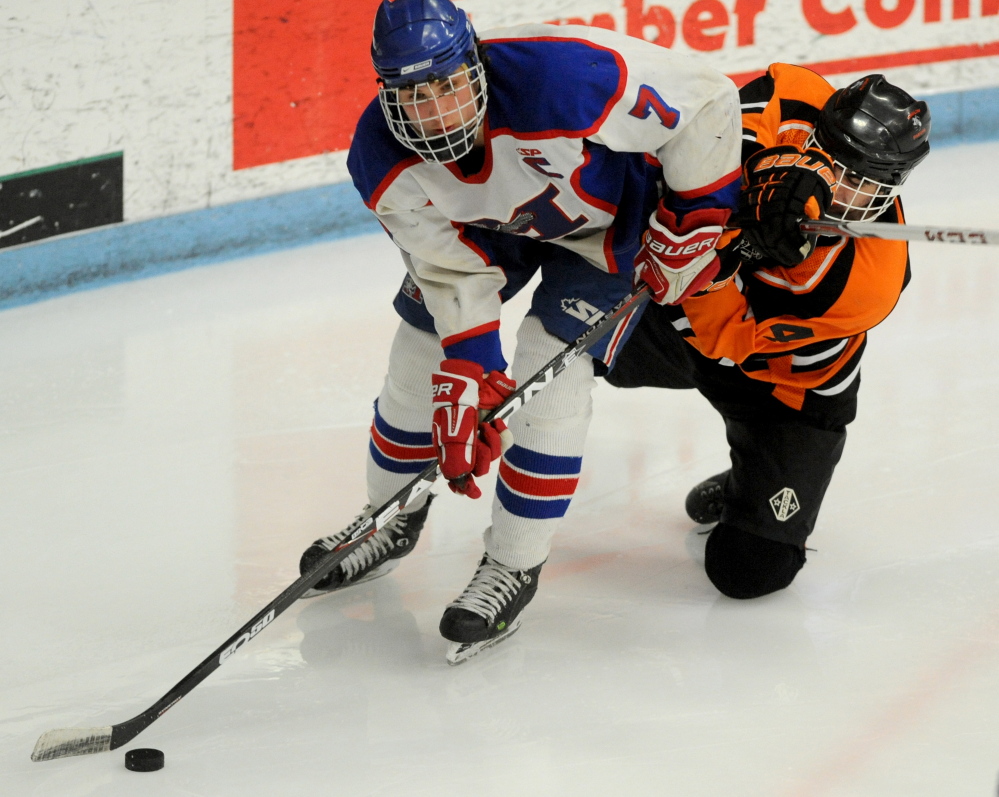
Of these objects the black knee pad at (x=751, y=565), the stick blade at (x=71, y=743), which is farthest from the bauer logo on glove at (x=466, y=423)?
the stick blade at (x=71, y=743)

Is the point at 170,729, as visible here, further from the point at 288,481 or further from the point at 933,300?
the point at 933,300

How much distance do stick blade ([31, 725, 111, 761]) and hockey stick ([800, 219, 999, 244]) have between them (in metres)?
1.31

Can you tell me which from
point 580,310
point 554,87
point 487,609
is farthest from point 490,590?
point 554,87

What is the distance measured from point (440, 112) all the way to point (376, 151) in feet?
0.70

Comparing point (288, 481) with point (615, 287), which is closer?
point (615, 287)

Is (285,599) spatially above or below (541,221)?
below

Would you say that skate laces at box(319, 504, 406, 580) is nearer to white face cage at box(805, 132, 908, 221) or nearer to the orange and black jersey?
the orange and black jersey

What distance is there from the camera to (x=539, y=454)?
201 cm

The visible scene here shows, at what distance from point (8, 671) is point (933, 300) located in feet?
9.12

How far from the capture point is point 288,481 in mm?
2695

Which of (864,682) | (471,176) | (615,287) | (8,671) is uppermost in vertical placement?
(471,176)

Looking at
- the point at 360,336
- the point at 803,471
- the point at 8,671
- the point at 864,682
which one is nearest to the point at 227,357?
the point at 360,336

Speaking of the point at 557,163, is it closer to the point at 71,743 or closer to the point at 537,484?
the point at 537,484

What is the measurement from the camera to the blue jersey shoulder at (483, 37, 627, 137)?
1818 mm
